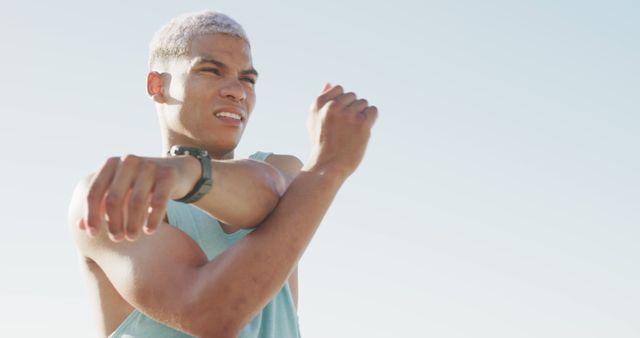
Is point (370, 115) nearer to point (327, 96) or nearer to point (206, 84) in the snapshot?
point (327, 96)

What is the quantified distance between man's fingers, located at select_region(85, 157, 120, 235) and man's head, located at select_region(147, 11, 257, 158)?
1878mm

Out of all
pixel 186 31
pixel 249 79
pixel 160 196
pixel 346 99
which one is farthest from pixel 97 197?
pixel 186 31

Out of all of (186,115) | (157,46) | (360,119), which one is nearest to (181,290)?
(360,119)

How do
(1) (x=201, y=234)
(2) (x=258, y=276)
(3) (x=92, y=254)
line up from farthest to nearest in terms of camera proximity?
(1) (x=201, y=234) → (3) (x=92, y=254) → (2) (x=258, y=276)

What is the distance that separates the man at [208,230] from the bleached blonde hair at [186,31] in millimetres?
1190

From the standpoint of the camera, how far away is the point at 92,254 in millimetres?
3877

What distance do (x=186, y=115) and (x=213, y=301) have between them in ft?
5.64

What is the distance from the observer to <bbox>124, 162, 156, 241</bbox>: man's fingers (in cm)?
267

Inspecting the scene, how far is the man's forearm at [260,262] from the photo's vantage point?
337cm

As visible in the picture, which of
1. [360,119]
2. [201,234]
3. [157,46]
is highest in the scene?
[157,46]

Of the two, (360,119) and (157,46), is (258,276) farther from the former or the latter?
(157,46)

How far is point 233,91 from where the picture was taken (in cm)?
467

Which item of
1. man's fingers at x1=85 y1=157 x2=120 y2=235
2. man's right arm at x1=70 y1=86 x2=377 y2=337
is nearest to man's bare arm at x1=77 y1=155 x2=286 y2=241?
man's fingers at x1=85 y1=157 x2=120 y2=235

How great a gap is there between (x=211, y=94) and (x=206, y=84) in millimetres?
77
